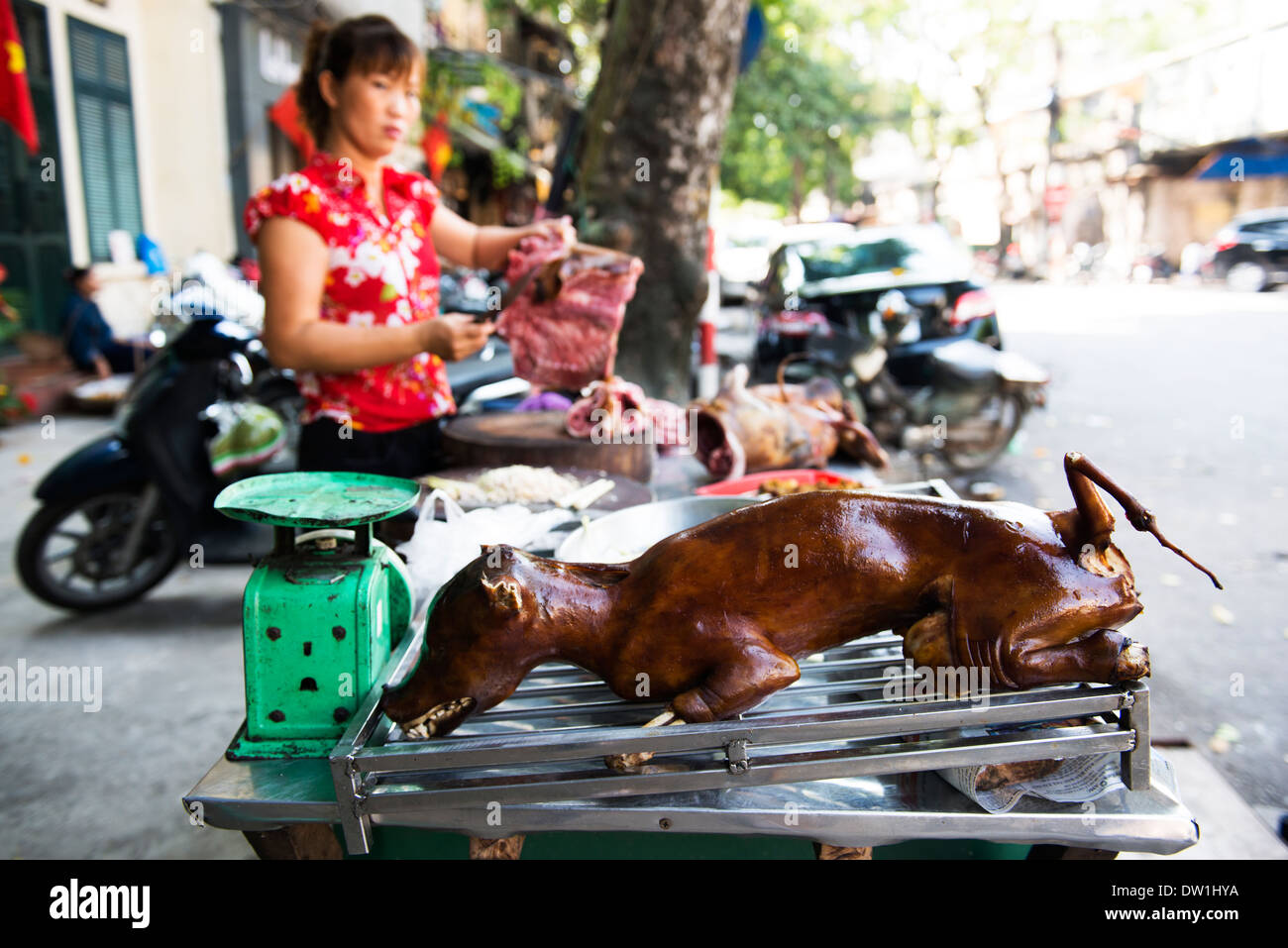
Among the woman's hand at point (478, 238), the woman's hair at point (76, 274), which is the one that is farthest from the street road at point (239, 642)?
the woman's hand at point (478, 238)

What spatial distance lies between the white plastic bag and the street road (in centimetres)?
147

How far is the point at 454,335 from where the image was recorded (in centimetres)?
213

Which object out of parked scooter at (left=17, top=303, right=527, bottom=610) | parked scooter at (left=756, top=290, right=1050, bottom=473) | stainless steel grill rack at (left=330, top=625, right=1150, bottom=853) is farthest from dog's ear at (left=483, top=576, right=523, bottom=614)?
parked scooter at (left=756, top=290, right=1050, bottom=473)

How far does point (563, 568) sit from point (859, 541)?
0.48 metres

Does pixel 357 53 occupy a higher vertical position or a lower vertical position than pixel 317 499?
higher

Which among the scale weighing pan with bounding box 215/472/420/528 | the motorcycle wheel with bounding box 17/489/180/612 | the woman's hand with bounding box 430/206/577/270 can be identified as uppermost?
the woman's hand with bounding box 430/206/577/270

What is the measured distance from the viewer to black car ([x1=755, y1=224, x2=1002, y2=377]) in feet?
25.2

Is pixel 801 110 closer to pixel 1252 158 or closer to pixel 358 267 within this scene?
pixel 1252 158

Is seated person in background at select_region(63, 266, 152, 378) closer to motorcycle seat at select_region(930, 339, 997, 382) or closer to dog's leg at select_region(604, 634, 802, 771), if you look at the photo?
motorcycle seat at select_region(930, 339, 997, 382)

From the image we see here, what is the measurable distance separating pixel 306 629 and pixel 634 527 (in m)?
0.80

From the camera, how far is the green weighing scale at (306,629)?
151cm

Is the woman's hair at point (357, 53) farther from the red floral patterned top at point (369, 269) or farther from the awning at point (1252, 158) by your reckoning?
the awning at point (1252, 158)

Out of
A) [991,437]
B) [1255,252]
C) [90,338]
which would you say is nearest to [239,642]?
[991,437]

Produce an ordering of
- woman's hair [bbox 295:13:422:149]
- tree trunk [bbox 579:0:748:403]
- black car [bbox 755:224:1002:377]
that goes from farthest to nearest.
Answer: black car [bbox 755:224:1002:377] < tree trunk [bbox 579:0:748:403] < woman's hair [bbox 295:13:422:149]
